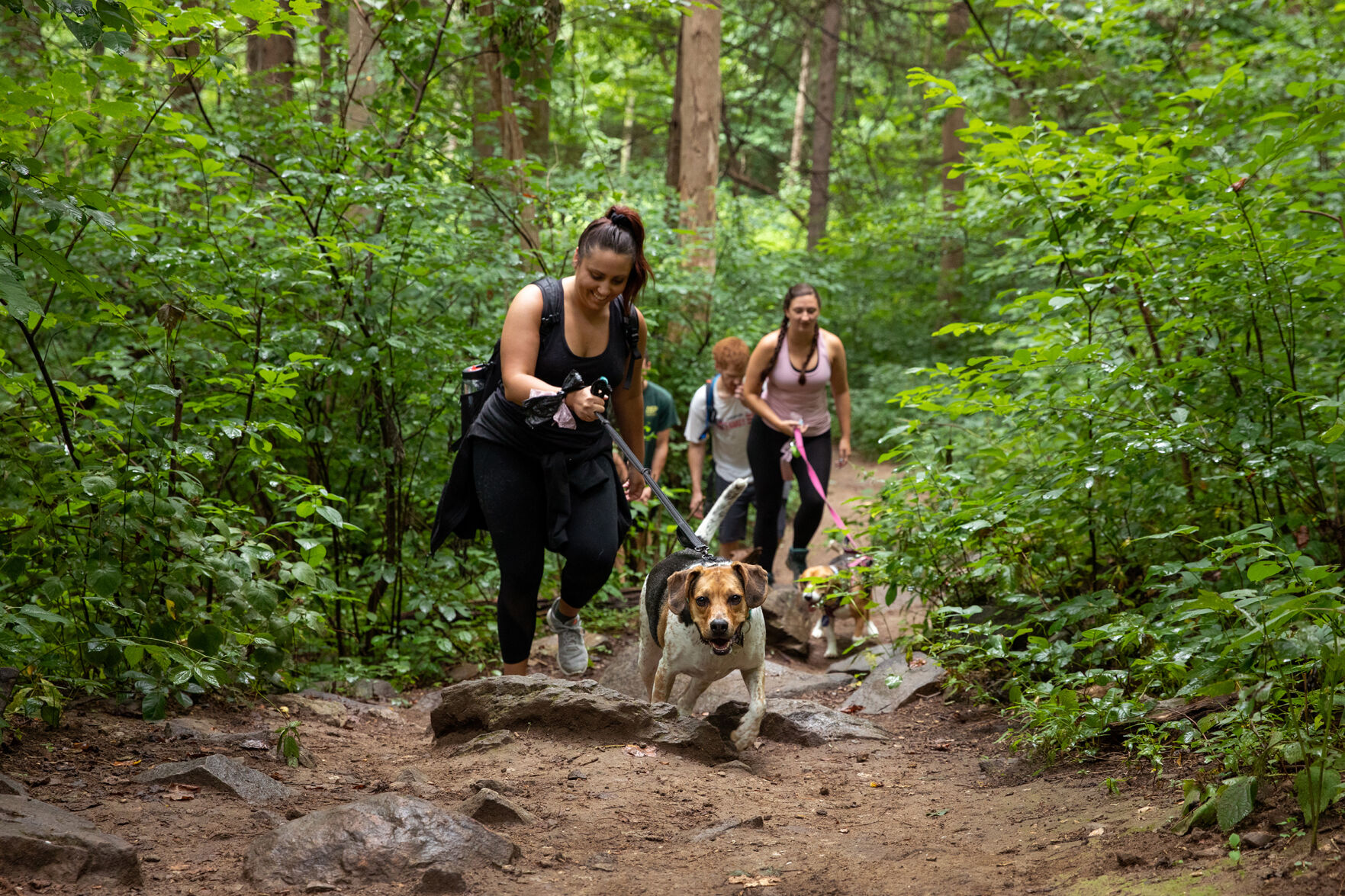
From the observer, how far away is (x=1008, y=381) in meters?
5.00

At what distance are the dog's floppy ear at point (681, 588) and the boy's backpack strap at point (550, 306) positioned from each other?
3.82 feet

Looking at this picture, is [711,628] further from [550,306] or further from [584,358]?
[550,306]

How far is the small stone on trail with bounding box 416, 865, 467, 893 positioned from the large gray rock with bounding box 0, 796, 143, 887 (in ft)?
2.23

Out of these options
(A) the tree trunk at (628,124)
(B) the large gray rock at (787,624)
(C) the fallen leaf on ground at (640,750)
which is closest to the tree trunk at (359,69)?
(C) the fallen leaf on ground at (640,750)

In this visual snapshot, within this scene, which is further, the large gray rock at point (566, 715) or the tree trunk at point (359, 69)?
the tree trunk at point (359, 69)

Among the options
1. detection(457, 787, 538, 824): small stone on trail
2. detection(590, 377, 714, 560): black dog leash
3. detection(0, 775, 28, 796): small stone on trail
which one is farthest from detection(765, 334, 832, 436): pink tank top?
detection(0, 775, 28, 796): small stone on trail

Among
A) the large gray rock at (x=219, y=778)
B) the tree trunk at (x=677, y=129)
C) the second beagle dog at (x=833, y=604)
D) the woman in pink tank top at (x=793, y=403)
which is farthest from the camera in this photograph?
the tree trunk at (x=677, y=129)

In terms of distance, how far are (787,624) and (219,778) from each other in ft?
15.5

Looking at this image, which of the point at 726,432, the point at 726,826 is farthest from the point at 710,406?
the point at 726,826

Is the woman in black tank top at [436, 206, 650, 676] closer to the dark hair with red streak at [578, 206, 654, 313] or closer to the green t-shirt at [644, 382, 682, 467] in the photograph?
the dark hair with red streak at [578, 206, 654, 313]

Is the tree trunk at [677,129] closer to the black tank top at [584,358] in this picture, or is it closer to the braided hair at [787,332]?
the braided hair at [787,332]

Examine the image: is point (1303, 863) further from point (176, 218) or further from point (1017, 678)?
point (176, 218)

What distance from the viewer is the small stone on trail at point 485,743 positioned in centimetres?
380

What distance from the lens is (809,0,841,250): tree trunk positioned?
17578mm
